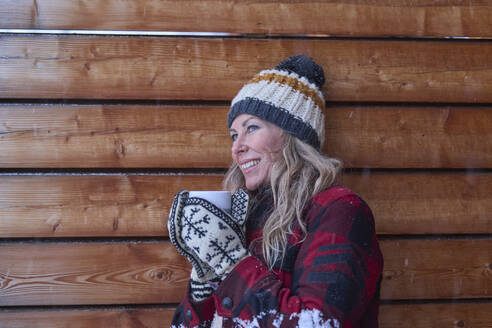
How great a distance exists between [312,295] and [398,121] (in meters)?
1.30

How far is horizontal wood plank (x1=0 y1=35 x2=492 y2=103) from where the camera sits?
220 centimetres

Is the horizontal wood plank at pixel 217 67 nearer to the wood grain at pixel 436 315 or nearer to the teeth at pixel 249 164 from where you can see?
the teeth at pixel 249 164

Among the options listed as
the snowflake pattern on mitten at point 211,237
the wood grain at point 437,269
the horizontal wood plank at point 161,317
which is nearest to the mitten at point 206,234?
the snowflake pattern on mitten at point 211,237

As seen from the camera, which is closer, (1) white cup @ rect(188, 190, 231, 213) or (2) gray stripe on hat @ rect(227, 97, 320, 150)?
(1) white cup @ rect(188, 190, 231, 213)

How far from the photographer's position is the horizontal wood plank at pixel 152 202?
2.18 metres

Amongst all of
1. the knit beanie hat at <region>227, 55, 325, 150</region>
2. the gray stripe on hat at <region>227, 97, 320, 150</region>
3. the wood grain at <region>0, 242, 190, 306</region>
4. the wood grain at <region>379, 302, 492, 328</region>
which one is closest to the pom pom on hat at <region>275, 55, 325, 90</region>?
the knit beanie hat at <region>227, 55, 325, 150</region>

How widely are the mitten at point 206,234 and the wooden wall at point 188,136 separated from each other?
0.72 m

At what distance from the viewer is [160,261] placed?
2.22m

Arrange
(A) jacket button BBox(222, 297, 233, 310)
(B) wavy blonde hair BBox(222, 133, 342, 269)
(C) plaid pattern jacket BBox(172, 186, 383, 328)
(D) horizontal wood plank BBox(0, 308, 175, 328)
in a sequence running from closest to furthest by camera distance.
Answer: (C) plaid pattern jacket BBox(172, 186, 383, 328)
(A) jacket button BBox(222, 297, 233, 310)
(B) wavy blonde hair BBox(222, 133, 342, 269)
(D) horizontal wood plank BBox(0, 308, 175, 328)

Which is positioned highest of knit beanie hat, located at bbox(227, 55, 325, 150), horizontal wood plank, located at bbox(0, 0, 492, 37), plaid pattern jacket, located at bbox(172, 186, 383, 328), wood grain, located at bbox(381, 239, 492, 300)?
horizontal wood plank, located at bbox(0, 0, 492, 37)

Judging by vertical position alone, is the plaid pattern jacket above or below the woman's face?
below

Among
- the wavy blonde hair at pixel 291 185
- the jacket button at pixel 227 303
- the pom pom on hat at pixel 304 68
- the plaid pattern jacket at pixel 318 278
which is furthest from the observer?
the pom pom on hat at pixel 304 68

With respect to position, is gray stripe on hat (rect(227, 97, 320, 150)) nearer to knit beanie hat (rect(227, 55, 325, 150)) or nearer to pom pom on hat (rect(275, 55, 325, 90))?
knit beanie hat (rect(227, 55, 325, 150))

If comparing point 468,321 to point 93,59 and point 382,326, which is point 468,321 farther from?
point 93,59
